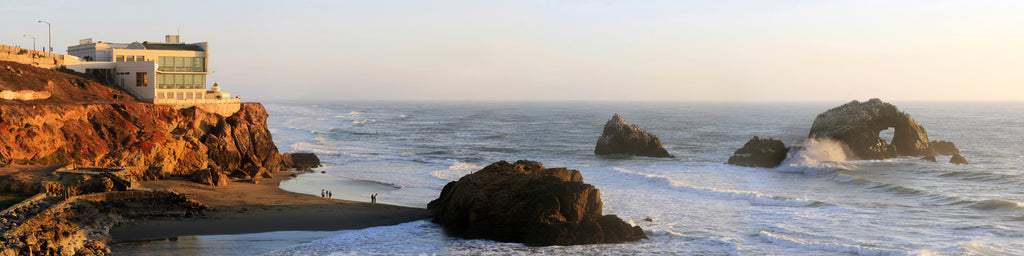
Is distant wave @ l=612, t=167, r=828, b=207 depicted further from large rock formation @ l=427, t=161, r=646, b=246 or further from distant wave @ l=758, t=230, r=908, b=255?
large rock formation @ l=427, t=161, r=646, b=246

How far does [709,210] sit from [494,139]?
183 ft

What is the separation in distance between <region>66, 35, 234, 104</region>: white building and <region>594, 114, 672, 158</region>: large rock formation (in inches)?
1213

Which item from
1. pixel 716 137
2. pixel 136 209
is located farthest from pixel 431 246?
pixel 716 137

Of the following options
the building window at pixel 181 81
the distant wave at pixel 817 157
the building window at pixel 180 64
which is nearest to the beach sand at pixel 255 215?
the building window at pixel 181 81

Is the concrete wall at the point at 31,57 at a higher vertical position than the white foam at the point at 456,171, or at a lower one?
higher

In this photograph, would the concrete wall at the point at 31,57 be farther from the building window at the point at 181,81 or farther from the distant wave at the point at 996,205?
the distant wave at the point at 996,205

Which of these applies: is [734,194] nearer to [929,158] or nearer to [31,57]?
[929,158]

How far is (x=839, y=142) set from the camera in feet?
184

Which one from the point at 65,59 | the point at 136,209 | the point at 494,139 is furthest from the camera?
the point at 494,139

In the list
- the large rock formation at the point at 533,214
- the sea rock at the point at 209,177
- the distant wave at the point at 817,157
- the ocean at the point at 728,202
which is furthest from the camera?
the distant wave at the point at 817,157

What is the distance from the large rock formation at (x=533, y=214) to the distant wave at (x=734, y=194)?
11918 mm

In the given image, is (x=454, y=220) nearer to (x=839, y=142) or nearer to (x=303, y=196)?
(x=303, y=196)

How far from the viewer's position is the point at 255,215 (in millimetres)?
32469

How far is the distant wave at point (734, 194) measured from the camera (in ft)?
124
